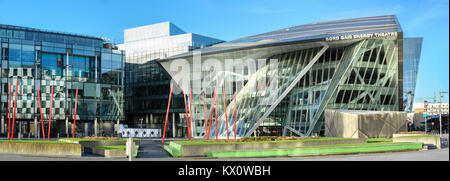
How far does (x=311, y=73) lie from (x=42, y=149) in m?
36.0

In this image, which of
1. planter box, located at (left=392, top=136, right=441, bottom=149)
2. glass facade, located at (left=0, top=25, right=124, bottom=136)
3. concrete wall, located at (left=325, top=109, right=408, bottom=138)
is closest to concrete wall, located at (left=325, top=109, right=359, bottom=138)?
concrete wall, located at (left=325, top=109, right=408, bottom=138)

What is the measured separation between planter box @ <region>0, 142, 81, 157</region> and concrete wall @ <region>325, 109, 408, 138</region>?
26.7 meters

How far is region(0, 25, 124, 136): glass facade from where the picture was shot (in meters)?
73.3

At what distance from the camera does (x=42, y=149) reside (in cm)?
2833

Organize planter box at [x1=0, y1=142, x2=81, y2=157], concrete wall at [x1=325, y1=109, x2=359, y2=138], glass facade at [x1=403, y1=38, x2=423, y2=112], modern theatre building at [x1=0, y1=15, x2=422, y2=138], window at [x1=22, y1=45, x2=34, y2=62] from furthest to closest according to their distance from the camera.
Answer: window at [x1=22, y1=45, x2=34, y2=62] → glass facade at [x1=403, y1=38, x2=423, y2=112] → modern theatre building at [x1=0, y1=15, x2=422, y2=138] → concrete wall at [x1=325, y1=109, x2=359, y2=138] → planter box at [x1=0, y1=142, x2=81, y2=157]

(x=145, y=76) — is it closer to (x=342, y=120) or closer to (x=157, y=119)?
(x=157, y=119)

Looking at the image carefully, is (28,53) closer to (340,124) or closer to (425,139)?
(340,124)

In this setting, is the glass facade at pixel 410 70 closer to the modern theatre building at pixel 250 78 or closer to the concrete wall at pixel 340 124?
the modern theatre building at pixel 250 78

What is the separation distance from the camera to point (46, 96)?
249 feet

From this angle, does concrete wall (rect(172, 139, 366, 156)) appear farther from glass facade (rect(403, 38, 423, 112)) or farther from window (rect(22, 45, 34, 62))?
window (rect(22, 45, 34, 62))

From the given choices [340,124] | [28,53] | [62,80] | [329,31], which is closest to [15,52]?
[28,53]

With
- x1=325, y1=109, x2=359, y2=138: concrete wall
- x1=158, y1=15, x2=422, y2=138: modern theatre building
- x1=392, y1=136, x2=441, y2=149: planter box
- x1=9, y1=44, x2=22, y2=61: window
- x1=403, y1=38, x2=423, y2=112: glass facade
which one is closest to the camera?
x1=392, y1=136, x2=441, y2=149: planter box
